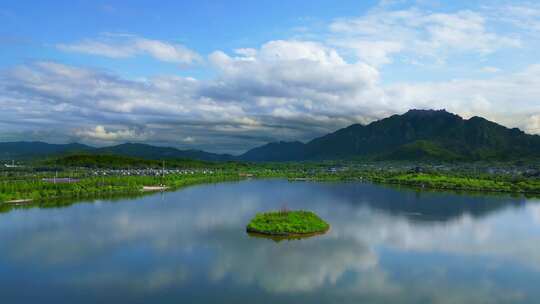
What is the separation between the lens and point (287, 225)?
108 feet

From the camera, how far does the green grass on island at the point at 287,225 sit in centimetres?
3244

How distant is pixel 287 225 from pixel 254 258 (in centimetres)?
748

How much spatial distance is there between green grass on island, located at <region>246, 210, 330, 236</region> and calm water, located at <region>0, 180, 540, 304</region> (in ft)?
4.87

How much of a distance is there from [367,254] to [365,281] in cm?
594

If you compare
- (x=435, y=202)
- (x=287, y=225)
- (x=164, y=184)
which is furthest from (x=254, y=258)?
(x=164, y=184)

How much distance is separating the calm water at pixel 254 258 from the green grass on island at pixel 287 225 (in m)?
1.48

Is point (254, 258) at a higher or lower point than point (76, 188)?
lower

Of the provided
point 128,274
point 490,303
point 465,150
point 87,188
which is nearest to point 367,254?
point 490,303

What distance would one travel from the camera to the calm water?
66.5 ft

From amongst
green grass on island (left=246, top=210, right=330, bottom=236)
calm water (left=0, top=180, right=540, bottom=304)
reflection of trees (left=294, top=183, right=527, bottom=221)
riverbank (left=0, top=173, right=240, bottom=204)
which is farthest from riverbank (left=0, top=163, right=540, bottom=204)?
green grass on island (left=246, top=210, right=330, bottom=236)

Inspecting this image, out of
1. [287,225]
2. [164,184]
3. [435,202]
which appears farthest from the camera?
[164,184]

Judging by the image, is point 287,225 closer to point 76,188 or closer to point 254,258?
point 254,258

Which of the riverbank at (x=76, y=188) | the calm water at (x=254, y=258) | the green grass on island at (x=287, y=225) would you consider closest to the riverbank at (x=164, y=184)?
the riverbank at (x=76, y=188)

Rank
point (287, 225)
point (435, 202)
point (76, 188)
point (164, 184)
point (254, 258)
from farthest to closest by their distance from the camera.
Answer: point (164, 184)
point (76, 188)
point (435, 202)
point (287, 225)
point (254, 258)
